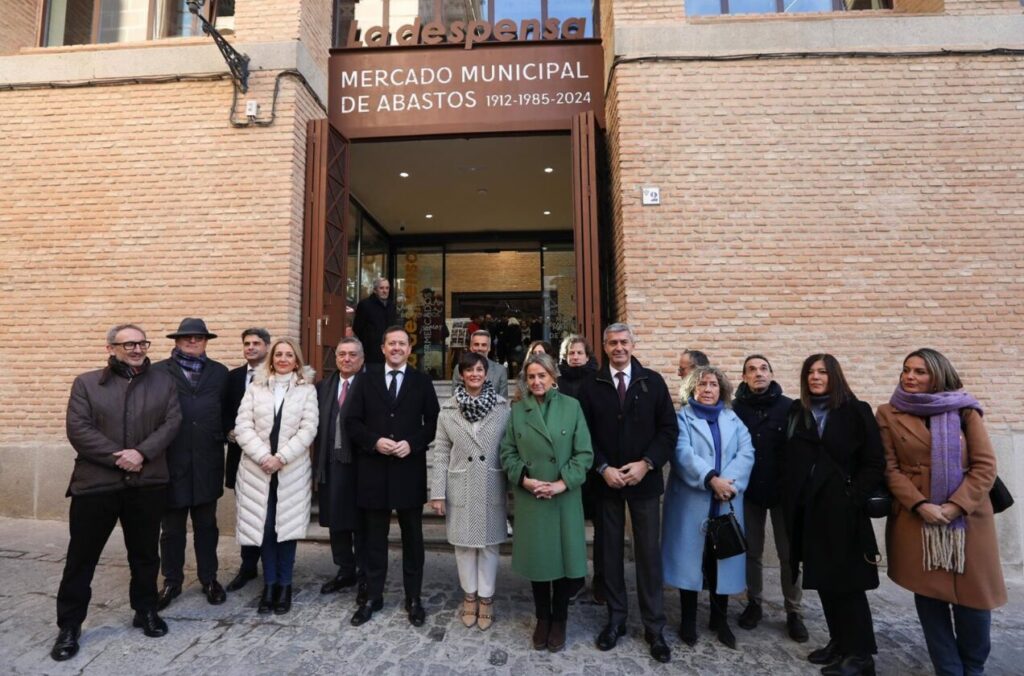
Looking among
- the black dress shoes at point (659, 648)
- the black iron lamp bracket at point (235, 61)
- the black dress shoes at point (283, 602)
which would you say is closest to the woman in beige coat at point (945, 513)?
the black dress shoes at point (659, 648)

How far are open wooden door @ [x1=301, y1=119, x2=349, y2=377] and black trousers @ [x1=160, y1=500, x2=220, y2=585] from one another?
2.43 m

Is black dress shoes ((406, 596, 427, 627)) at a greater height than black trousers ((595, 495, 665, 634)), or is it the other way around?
black trousers ((595, 495, 665, 634))

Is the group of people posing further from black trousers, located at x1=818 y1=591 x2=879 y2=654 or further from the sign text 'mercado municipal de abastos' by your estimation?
the sign text 'mercado municipal de abastos'

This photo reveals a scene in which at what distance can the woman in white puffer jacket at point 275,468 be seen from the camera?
3.83 meters

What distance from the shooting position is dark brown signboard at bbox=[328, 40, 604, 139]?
6.96 meters

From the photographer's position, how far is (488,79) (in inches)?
275

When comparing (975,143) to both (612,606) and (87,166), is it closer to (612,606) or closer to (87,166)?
(612,606)

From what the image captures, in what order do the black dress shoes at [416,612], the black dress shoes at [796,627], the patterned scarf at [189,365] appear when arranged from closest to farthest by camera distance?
the black dress shoes at [796,627] → the black dress shoes at [416,612] → the patterned scarf at [189,365]

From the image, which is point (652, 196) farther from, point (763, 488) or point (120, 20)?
point (120, 20)

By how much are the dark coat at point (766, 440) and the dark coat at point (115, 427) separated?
12.8 ft

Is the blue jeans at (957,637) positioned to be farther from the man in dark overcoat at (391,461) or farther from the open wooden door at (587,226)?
the open wooden door at (587,226)

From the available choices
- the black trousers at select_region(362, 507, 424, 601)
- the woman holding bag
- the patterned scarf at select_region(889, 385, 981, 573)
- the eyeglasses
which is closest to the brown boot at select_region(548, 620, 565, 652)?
the black trousers at select_region(362, 507, 424, 601)

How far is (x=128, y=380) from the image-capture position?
11.3ft

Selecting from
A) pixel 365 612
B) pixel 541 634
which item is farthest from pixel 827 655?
pixel 365 612
